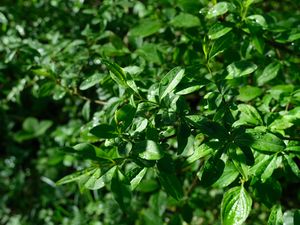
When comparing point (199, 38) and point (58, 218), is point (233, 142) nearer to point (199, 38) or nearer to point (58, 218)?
point (199, 38)

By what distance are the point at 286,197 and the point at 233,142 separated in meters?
1.87

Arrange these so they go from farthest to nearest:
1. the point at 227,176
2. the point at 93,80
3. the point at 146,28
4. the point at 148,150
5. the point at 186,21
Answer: the point at 146,28 → the point at 186,21 → the point at 93,80 → the point at 227,176 → the point at 148,150

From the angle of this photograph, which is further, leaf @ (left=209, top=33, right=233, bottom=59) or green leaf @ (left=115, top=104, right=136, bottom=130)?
leaf @ (left=209, top=33, right=233, bottom=59)

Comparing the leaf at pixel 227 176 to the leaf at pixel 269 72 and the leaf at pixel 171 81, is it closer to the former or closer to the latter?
the leaf at pixel 171 81

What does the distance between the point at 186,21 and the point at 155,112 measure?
0.74m

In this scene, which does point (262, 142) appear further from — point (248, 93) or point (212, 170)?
point (248, 93)

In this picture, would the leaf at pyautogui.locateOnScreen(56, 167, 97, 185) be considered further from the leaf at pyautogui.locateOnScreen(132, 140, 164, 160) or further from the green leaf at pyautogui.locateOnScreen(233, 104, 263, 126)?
the green leaf at pyautogui.locateOnScreen(233, 104, 263, 126)

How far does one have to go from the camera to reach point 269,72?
174 cm

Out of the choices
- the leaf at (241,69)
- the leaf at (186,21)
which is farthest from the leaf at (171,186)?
the leaf at (186,21)

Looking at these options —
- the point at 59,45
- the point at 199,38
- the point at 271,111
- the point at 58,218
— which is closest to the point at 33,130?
the point at 58,218

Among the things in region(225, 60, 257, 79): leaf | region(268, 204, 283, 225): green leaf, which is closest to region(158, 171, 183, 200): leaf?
region(268, 204, 283, 225): green leaf

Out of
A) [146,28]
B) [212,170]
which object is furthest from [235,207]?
[146,28]

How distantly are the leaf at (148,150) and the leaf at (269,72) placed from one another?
790 mm

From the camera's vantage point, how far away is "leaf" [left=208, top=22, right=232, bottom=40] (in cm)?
139
